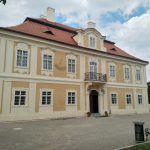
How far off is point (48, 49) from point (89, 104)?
7.58 m

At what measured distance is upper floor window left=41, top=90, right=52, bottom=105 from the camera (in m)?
17.7

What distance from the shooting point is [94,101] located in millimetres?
22125

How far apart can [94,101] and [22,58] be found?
9.81 m

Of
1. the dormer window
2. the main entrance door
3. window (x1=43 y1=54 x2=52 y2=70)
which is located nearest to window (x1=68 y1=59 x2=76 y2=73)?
window (x1=43 y1=54 x2=52 y2=70)

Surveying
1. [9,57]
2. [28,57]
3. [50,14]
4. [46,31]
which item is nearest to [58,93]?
[28,57]

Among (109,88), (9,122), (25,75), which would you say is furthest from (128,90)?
(9,122)

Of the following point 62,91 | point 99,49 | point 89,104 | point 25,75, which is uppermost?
point 99,49

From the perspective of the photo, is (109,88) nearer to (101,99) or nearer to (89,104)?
(101,99)

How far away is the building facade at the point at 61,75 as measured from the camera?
16.3m

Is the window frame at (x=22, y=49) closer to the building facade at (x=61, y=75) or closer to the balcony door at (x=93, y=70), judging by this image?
the building facade at (x=61, y=75)

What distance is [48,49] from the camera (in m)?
18.8

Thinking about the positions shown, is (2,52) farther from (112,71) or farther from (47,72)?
(112,71)

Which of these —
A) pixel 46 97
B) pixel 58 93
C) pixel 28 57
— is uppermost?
pixel 28 57

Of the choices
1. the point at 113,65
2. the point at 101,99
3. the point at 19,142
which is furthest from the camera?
the point at 113,65
